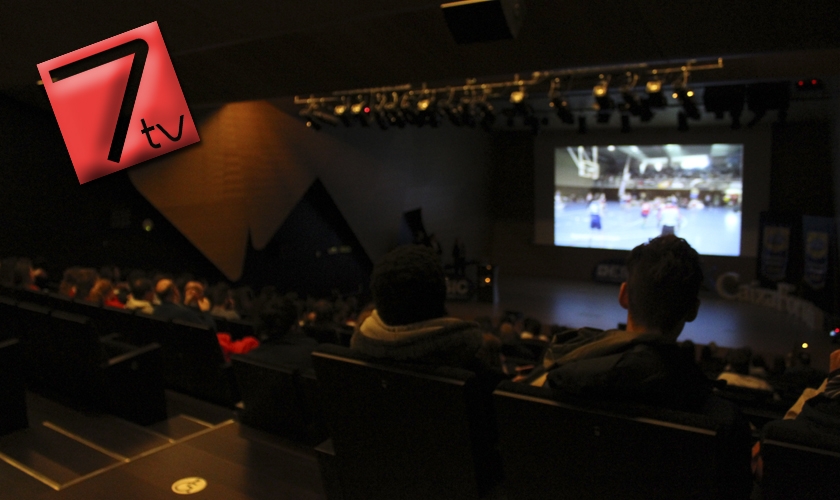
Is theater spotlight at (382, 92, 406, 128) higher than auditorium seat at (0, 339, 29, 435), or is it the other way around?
theater spotlight at (382, 92, 406, 128)

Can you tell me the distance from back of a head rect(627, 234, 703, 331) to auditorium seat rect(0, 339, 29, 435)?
3.18 m

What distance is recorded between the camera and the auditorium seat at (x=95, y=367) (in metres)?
3.39

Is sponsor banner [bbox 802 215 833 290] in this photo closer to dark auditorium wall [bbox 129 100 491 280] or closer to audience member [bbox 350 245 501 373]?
dark auditorium wall [bbox 129 100 491 280]

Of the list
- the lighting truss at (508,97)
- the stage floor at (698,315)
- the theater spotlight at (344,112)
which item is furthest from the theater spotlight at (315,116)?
the stage floor at (698,315)

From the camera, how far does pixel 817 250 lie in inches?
444

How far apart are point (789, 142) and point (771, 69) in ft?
21.1

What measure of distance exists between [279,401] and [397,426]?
4.31 feet

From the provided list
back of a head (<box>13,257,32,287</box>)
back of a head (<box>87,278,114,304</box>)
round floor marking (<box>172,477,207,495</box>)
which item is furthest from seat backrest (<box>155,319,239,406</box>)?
back of a head (<box>13,257,32,287</box>)

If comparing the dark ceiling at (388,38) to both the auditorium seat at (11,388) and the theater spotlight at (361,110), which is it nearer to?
the auditorium seat at (11,388)

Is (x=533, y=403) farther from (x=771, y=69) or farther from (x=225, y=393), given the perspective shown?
(x=771, y=69)

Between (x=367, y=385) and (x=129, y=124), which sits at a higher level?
(x=129, y=124)

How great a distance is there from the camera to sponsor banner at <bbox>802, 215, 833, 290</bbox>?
36.4 ft

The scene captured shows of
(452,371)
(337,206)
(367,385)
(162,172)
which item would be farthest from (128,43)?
(337,206)

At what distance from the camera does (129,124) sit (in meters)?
2.69
